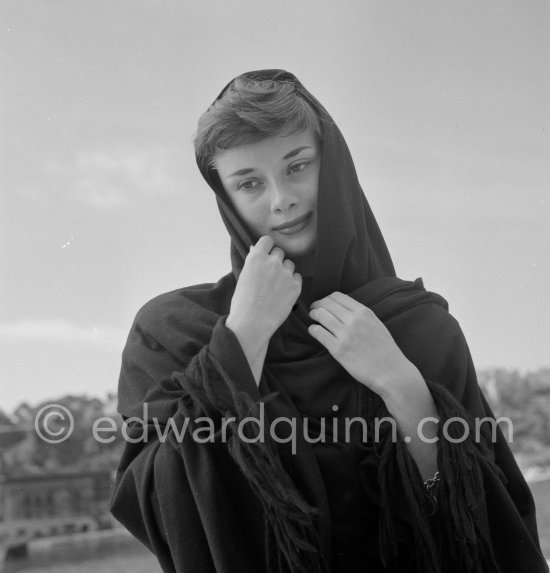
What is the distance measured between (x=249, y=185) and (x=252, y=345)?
21 centimetres

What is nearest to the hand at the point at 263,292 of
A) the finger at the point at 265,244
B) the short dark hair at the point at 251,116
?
the finger at the point at 265,244

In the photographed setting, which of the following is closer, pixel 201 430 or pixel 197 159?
pixel 201 430

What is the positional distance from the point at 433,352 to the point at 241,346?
25 centimetres

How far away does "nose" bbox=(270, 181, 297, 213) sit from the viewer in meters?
0.91

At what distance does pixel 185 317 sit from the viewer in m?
0.96

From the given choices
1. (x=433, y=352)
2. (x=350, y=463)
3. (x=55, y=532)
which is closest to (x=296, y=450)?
(x=350, y=463)

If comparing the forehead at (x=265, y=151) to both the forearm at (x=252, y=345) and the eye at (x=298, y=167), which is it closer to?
the eye at (x=298, y=167)

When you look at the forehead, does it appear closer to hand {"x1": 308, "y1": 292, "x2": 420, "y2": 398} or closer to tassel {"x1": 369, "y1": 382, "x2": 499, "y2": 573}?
hand {"x1": 308, "y1": 292, "x2": 420, "y2": 398}

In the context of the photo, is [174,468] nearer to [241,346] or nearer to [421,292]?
[241,346]

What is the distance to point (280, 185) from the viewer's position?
91cm

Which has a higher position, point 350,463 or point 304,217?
point 304,217

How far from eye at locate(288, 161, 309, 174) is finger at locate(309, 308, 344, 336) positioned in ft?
0.57

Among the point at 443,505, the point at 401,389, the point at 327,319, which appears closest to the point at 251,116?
the point at 327,319

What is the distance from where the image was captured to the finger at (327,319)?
884mm
